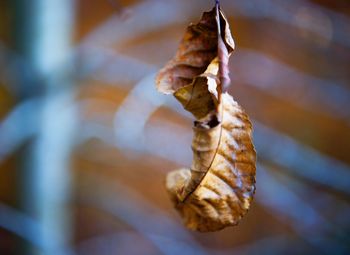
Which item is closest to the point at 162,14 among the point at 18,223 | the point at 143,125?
the point at 143,125

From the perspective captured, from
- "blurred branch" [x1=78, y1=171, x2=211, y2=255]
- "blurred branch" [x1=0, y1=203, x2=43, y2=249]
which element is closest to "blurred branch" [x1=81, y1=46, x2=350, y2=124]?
"blurred branch" [x1=78, y1=171, x2=211, y2=255]

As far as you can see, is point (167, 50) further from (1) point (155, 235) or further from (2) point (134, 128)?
(1) point (155, 235)

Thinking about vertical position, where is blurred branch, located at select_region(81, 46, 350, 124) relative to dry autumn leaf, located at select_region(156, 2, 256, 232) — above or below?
below

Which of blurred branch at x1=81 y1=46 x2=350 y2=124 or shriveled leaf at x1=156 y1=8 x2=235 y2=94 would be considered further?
blurred branch at x1=81 y1=46 x2=350 y2=124

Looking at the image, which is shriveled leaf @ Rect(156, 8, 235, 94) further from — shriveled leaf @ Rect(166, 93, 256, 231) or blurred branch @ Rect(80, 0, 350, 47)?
blurred branch @ Rect(80, 0, 350, 47)

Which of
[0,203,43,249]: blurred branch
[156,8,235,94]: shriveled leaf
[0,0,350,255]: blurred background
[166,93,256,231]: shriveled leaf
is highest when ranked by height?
[156,8,235,94]: shriveled leaf

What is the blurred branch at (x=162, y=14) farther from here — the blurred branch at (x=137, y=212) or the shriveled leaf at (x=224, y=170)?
the shriveled leaf at (x=224, y=170)
